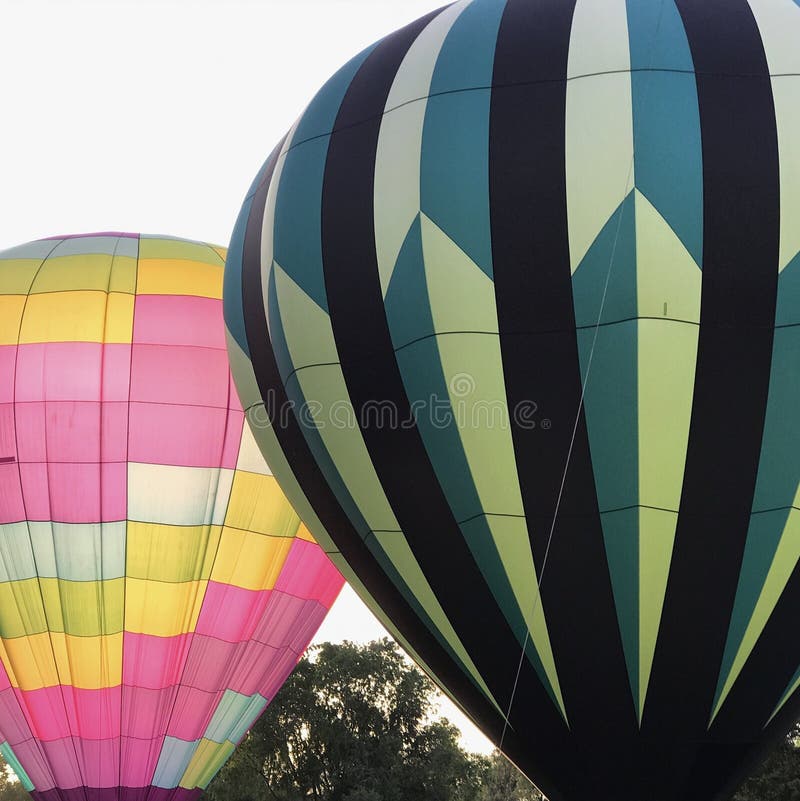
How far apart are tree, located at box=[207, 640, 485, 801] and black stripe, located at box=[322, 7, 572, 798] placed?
15.2m

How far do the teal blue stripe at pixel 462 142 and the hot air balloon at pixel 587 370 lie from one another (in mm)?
15

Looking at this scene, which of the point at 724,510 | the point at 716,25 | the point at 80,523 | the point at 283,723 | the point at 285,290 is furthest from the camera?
the point at 283,723

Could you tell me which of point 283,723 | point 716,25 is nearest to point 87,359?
point 716,25

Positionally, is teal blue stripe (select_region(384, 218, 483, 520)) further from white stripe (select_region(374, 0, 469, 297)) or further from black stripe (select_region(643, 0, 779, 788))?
black stripe (select_region(643, 0, 779, 788))

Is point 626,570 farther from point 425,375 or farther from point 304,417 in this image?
point 304,417

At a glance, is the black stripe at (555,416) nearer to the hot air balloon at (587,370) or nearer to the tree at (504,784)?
the hot air balloon at (587,370)

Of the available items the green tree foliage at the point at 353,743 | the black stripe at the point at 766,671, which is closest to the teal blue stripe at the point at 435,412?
the black stripe at the point at 766,671

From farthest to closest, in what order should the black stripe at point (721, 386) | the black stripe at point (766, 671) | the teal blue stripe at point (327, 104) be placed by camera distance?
1. the teal blue stripe at point (327, 104)
2. the black stripe at point (766, 671)
3. the black stripe at point (721, 386)

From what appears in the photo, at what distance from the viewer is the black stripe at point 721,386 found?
514cm

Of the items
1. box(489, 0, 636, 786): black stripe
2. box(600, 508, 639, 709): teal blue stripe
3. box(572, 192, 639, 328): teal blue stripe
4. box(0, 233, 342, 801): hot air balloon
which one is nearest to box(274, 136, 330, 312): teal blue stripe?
box(489, 0, 636, 786): black stripe

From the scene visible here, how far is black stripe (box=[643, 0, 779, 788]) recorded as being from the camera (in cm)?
514

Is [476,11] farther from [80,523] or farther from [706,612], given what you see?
[80,523]

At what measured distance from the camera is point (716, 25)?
225 inches

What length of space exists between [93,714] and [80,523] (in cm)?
174
